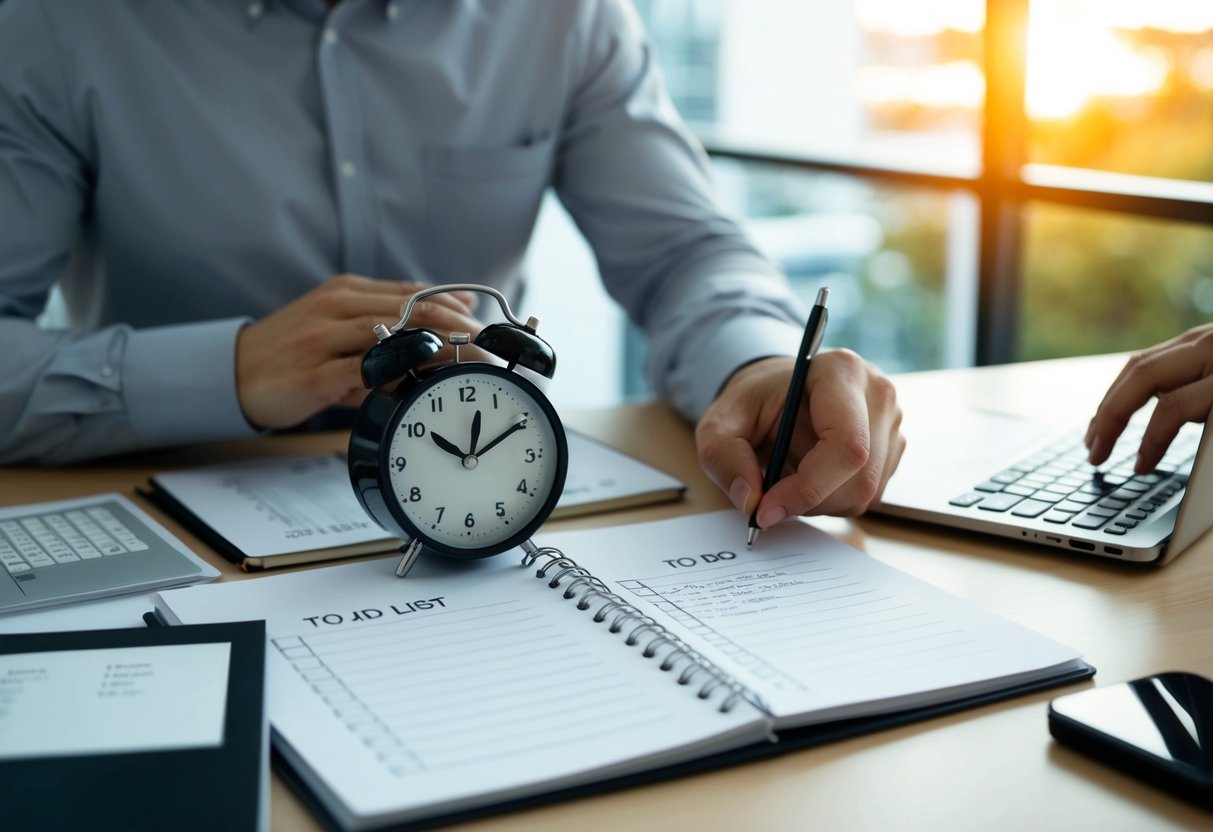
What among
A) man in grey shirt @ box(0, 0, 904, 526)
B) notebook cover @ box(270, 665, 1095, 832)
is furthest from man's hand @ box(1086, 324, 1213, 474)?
notebook cover @ box(270, 665, 1095, 832)

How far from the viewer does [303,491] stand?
1.04 m

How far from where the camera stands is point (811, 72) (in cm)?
406

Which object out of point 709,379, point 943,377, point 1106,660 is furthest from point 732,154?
point 1106,660

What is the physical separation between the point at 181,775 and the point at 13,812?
0.07m

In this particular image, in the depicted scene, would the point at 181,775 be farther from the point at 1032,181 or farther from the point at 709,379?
the point at 1032,181

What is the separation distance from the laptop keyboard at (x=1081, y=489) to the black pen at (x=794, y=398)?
0.16 m

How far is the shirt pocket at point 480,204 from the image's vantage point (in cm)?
156

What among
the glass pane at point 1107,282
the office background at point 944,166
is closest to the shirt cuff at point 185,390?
the office background at point 944,166

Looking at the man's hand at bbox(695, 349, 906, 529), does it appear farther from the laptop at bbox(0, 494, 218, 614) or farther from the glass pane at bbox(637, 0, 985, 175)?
the glass pane at bbox(637, 0, 985, 175)

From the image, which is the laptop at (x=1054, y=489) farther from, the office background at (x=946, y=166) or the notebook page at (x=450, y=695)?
the office background at (x=946, y=166)

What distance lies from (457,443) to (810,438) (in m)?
0.33

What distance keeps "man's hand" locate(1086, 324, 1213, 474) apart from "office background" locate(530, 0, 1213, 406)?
4.13ft

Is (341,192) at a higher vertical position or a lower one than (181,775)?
higher

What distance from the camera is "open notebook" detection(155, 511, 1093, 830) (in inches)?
23.2
